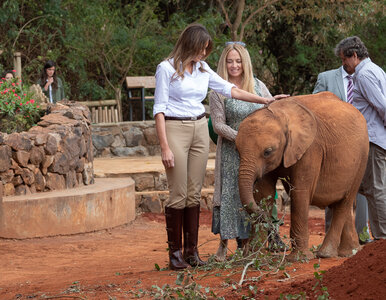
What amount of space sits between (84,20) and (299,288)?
14036 mm

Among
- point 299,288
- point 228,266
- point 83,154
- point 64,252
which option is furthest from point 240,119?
point 83,154

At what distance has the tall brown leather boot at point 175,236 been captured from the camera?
6.11 metres

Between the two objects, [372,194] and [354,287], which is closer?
[354,287]

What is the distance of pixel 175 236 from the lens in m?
6.15

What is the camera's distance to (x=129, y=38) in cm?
1747

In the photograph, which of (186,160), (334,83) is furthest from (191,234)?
(334,83)

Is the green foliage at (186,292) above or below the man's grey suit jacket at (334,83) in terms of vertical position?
below

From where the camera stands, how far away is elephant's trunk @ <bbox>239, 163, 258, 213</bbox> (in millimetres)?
5682

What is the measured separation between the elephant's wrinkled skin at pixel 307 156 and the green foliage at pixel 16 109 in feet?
16.6

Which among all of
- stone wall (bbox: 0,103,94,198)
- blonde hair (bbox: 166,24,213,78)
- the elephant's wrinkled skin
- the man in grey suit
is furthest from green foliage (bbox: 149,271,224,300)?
stone wall (bbox: 0,103,94,198)

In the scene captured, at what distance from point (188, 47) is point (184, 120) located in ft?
1.92

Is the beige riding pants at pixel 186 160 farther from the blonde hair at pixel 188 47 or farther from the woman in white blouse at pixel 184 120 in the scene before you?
the blonde hair at pixel 188 47

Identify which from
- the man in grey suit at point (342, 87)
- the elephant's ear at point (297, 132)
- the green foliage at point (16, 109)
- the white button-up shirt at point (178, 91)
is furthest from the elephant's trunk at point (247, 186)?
the green foliage at point (16, 109)

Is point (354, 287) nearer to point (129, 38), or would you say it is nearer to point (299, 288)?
point (299, 288)
